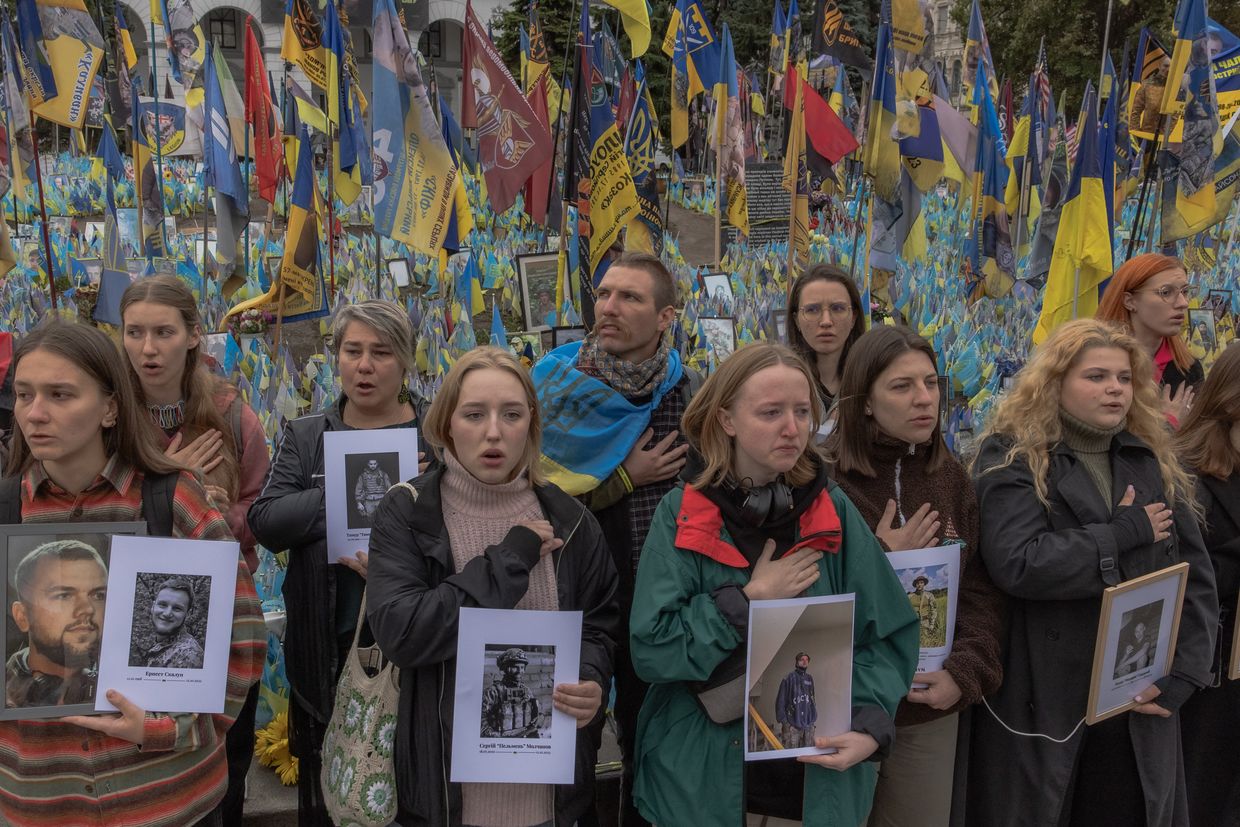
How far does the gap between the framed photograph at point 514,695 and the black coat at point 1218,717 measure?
1.97 metres

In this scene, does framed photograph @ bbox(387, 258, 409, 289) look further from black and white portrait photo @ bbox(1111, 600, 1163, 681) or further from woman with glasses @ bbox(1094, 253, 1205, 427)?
black and white portrait photo @ bbox(1111, 600, 1163, 681)

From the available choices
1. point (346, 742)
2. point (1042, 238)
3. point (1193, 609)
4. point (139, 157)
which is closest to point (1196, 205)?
point (1042, 238)

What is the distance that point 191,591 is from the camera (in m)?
2.09

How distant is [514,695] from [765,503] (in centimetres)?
66

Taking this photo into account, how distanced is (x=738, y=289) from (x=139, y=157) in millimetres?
5046

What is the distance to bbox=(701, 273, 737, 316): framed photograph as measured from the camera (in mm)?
8586

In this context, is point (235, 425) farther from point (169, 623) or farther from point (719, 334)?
point (719, 334)

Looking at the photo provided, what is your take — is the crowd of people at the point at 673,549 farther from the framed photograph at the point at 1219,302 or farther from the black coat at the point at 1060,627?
the framed photograph at the point at 1219,302

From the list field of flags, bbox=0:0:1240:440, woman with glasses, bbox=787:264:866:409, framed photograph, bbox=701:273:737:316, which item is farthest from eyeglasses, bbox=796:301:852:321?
framed photograph, bbox=701:273:737:316

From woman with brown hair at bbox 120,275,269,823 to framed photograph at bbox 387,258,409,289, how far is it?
5.86 metres

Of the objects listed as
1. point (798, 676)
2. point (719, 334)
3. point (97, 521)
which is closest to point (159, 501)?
point (97, 521)

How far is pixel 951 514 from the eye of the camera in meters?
2.67

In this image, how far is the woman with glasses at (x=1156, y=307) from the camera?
3.86 m

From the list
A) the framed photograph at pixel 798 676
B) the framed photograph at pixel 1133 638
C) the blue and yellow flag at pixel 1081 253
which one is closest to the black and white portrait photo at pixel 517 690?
the framed photograph at pixel 798 676
